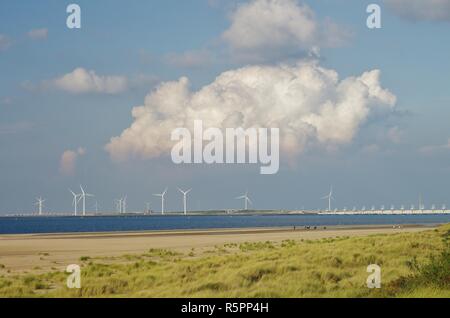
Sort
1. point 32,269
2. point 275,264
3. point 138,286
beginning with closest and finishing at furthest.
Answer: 1. point 138,286
2. point 275,264
3. point 32,269

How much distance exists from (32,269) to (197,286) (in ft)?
61.4

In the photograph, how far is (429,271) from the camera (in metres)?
25.0

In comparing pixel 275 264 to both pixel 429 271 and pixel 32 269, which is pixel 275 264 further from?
pixel 32 269

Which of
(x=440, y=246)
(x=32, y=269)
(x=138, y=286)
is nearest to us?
(x=138, y=286)
